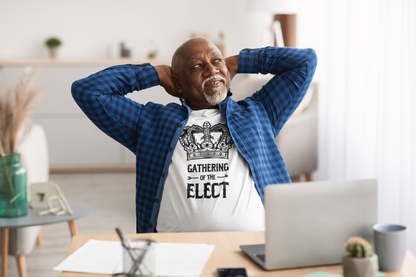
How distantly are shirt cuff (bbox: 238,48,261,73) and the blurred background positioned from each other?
853mm

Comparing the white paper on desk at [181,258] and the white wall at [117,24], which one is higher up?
the white wall at [117,24]

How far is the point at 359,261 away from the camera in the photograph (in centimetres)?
85

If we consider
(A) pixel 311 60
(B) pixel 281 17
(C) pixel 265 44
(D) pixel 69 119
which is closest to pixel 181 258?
(A) pixel 311 60

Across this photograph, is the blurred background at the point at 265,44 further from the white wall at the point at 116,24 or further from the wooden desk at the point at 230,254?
the wooden desk at the point at 230,254

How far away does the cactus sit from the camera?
857 mm

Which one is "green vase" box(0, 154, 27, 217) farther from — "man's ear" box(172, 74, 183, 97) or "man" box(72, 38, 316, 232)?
"man's ear" box(172, 74, 183, 97)


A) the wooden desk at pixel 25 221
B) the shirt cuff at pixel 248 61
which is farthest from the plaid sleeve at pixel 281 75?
the wooden desk at pixel 25 221

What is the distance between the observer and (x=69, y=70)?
4.91 metres

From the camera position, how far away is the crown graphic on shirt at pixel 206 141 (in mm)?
1573

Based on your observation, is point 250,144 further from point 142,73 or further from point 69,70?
point 69,70

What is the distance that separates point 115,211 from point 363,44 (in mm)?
2110

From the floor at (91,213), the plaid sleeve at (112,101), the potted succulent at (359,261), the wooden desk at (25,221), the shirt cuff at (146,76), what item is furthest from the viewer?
the floor at (91,213)

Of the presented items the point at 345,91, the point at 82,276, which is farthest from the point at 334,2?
the point at 82,276

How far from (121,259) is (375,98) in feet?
7.07
